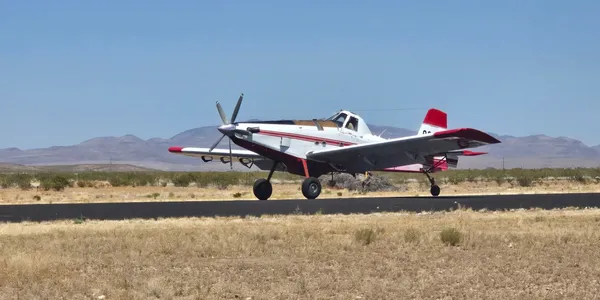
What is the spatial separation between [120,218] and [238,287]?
12401 mm

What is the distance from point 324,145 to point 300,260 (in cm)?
2042

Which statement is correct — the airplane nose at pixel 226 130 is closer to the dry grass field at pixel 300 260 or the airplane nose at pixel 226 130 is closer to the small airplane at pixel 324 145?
the small airplane at pixel 324 145

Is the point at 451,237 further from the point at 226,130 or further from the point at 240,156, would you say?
the point at 240,156

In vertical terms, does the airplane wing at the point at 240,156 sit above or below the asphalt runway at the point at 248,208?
above

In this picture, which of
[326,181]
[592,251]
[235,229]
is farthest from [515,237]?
[326,181]

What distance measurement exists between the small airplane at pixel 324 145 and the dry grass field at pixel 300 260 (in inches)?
479

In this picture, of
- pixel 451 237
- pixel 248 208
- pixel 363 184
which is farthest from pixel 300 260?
pixel 363 184

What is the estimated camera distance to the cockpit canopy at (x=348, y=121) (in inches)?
1397

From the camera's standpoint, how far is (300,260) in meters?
14.1

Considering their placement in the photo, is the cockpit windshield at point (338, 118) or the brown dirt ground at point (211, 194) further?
the brown dirt ground at point (211, 194)

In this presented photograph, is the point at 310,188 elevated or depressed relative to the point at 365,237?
elevated

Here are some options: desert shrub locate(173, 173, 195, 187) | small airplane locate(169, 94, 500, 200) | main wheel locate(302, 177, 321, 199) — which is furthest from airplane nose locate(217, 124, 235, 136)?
desert shrub locate(173, 173, 195, 187)

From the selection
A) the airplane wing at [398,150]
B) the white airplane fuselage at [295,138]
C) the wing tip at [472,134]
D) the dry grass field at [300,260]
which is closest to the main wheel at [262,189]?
the white airplane fuselage at [295,138]

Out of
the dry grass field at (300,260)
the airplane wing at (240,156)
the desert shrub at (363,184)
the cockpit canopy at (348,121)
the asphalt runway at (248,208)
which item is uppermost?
the cockpit canopy at (348,121)
